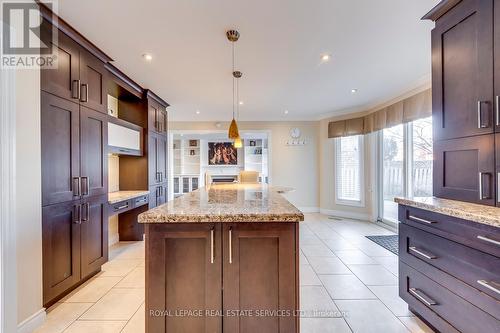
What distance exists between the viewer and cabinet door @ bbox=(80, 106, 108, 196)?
2459mm

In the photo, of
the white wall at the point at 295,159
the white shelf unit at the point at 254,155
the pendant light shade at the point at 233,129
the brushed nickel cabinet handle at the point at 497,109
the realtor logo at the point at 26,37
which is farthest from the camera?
the white shelf unit at the point at 254,155

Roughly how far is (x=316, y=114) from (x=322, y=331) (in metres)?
4.93

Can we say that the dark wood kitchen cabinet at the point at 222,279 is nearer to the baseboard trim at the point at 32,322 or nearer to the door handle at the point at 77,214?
the baseboard trim at the point at 32,322

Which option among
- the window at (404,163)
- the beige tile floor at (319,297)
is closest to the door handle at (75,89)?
the beige tile floor at (319,297)

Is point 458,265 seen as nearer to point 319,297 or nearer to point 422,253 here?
point 422,253

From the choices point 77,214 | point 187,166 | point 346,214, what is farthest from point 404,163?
point 187,166

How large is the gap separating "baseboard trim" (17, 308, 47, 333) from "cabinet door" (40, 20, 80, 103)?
1770 mm

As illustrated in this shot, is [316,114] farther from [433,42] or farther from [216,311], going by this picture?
[216,311]

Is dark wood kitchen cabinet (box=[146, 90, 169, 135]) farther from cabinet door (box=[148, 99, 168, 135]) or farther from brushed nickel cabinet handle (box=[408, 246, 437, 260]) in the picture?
brushed nickel cabinet handle (box=[408, 246, 437, 260])

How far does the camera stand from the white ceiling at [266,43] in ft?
6.39

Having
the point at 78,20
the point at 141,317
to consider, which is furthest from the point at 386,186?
the point at 78,20

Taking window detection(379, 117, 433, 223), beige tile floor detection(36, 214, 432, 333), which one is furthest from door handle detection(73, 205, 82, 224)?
window detection(379, 117, 433, 223)

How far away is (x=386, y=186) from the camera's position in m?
4.80

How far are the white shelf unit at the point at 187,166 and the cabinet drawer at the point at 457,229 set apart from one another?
349 inches
